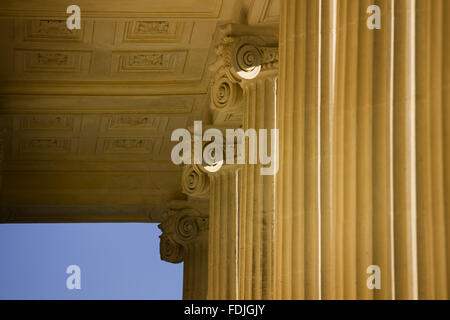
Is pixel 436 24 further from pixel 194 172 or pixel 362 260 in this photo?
pixel 194 172

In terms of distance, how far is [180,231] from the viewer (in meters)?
38.7

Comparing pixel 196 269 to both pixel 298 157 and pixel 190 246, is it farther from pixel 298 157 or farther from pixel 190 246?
pixel 298 157

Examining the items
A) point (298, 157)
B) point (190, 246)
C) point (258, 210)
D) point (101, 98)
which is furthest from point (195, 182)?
point (298, 157)

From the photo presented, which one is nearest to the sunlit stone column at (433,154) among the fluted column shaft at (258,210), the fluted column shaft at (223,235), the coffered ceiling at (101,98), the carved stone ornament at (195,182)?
the fluted column shaft at (258,210)

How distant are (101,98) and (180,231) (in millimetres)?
7894

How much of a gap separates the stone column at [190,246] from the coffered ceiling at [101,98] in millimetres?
1547

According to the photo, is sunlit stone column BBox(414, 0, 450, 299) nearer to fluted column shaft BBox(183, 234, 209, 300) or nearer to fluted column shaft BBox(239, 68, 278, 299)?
fluted column shaft BBox(239, 68, 278, 299)

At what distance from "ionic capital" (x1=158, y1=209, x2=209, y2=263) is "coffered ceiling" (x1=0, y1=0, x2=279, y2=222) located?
4.43 ft

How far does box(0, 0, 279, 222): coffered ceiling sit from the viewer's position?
2680 centimetres

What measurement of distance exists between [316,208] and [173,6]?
1402 cm

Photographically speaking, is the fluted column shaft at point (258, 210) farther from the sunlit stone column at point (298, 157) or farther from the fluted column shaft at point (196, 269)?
the fluted column shaft at point (196, 269)

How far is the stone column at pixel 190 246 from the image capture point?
3850cm

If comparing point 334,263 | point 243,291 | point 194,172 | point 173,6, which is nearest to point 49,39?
point 173,6

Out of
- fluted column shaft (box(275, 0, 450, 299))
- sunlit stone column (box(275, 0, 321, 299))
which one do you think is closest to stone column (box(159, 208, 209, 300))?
sunlit stone column (box(275, 0, 321, 299))
